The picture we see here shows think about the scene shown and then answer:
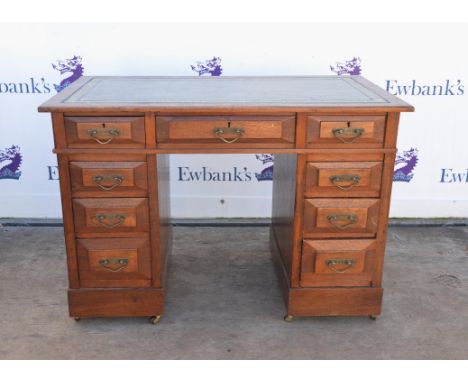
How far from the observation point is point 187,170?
138 inches

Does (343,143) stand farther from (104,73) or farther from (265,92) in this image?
(104,73)

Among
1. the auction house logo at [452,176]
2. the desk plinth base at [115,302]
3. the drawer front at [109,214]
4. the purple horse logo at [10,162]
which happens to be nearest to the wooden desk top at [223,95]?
the drawer front at [109,214]

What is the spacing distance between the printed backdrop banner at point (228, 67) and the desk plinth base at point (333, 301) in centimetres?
120

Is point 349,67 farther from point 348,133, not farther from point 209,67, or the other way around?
point 348,133

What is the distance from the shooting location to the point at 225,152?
2225mm

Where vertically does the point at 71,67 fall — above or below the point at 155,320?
above

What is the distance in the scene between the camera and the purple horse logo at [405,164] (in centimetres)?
348

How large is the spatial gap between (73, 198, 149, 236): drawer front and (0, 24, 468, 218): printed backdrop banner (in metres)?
1.20

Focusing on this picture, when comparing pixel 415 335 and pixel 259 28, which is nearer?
pixel 415 335

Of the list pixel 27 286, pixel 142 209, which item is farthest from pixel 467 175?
pixel 27 286

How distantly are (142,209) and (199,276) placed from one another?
739 mm

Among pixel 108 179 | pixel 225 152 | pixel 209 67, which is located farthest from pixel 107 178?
pixel 209 67

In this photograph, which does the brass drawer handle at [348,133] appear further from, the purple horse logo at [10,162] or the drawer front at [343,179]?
the purple horse logo at [10,162]

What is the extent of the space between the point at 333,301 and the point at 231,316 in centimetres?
48
